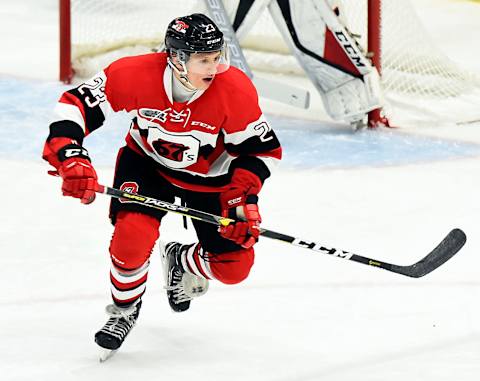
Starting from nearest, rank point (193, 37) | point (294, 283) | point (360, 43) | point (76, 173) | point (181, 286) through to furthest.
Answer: point (76, 173) → point (193, 37) → point (181, 286) → point (294, 283) → point (360, 43)

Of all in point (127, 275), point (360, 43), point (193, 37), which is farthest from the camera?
point (360, 43)

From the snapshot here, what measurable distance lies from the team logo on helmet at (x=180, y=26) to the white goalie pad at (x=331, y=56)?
2.77 m

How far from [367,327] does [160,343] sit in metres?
0.58

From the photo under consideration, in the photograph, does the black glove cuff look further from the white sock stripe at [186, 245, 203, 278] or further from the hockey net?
the hockey net

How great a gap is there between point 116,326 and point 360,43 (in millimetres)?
3207

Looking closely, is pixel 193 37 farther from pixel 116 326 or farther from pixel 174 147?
pixel 116 326

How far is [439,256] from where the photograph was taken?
11.5 feet

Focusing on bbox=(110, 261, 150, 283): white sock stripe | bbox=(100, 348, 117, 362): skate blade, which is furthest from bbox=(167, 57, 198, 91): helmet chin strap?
bbox=(100, 348, 117, 362): skate blade

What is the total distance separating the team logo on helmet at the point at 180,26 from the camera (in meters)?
3.07

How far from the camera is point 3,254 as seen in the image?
4074 mm

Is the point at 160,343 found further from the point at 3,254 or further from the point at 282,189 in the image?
the point at 282,189

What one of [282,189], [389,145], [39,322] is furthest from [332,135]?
[39,322]

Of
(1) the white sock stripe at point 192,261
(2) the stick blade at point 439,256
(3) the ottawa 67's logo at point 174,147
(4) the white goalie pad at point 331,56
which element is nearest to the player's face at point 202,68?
(3) the ottawa 67's logo at point 174,147

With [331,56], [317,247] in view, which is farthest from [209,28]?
[331,56]
